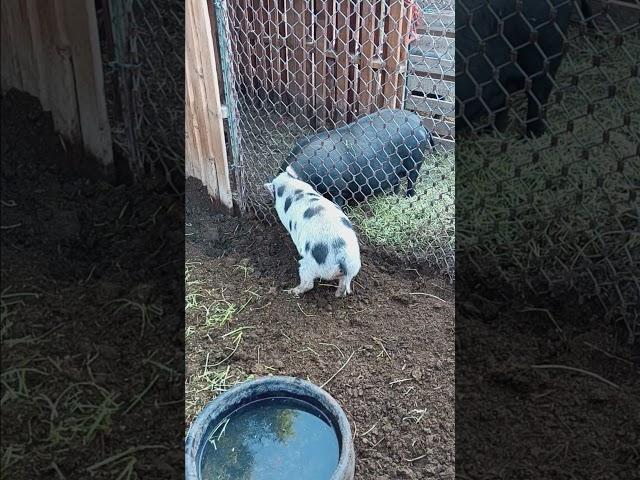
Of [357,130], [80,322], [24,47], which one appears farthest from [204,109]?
[80,322]

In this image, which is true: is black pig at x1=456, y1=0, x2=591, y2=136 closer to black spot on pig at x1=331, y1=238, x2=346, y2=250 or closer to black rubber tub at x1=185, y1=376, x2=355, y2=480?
black spot on pig at x1=331, y1=238, x2=346, y2=250

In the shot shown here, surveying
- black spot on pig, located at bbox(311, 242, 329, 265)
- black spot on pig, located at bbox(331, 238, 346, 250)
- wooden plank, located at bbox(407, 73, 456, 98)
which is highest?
wooden plank, located at bbox(407, 73, 456, 98)

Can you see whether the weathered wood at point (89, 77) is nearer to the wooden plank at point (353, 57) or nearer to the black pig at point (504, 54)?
the black pig at point (504, 54)

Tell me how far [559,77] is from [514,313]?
1.21 metres

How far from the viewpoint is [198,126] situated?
10.3 ft

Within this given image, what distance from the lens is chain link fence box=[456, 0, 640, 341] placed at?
2.32 m

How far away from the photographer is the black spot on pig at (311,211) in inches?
112

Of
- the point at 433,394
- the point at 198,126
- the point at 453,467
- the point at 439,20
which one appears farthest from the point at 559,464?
the point at 439,20

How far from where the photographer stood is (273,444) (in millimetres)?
1939

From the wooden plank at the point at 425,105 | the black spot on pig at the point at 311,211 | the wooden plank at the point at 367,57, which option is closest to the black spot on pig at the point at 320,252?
the black spot on pig at the point at 311,211

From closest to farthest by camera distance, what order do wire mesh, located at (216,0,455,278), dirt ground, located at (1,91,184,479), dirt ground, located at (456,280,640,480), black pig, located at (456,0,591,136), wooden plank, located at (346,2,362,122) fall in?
dirt ground, located at (1,91,184,479) → dirt ground, located at (456,280,640,480) → black pig, located at (456,0,591,136) → wire mesh, located at (216,0,455,278) → wooden plank, located at (346,2,362,122)

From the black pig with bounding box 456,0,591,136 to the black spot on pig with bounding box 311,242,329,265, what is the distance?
0.82m

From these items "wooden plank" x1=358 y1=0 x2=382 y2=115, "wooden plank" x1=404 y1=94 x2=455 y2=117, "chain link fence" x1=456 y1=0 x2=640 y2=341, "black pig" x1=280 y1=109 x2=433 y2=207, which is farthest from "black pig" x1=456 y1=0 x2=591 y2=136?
"wooden plank" x1=358 y1=0 x2=382 y2=115

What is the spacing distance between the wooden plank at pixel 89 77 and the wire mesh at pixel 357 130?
0.70 metres
